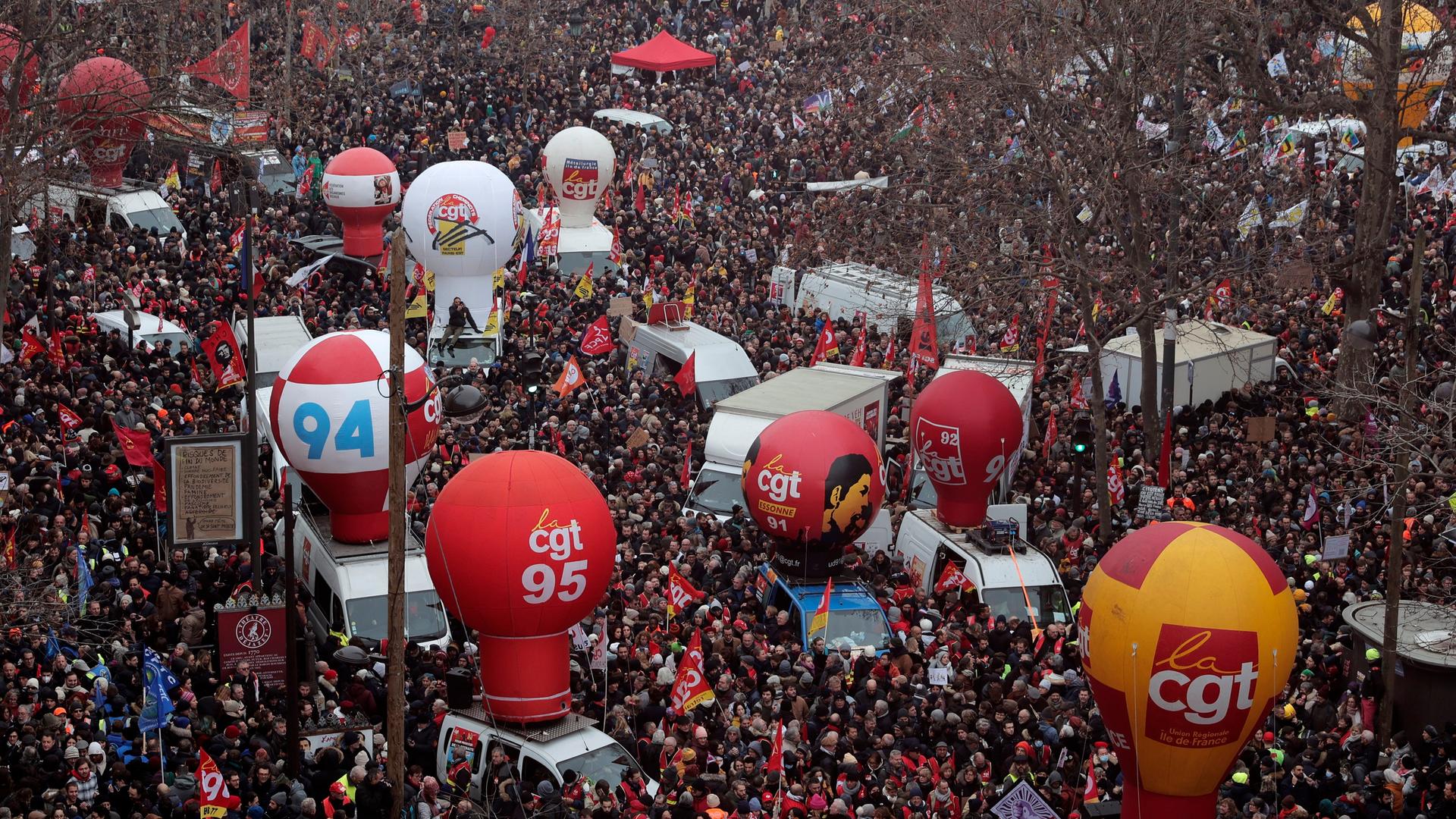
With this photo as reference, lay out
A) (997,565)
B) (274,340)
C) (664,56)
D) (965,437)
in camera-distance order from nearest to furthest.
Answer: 1. (997,565)
2. (965,437)
3. (274,340)
4. (664,56)

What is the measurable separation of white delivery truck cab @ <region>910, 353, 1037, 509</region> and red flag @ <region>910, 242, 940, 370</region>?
0.92 feet

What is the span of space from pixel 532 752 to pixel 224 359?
12.8 metres

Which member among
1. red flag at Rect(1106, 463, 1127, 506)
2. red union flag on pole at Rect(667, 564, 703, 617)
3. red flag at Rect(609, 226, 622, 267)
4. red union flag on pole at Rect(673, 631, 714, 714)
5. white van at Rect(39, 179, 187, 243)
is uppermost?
white van at Rect(39, 179, 187, 243)

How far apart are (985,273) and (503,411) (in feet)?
25.4

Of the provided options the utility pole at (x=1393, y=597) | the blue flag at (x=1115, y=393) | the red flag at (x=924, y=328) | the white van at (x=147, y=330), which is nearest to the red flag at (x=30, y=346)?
the white van at (x=147, y=330)

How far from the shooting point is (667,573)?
21.9 m

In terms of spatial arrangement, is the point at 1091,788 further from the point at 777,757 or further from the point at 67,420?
the point at 67,420

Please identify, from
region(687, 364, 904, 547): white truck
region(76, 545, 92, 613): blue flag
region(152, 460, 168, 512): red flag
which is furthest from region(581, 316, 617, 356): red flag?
region(76, 545, 92, 613): blue flag

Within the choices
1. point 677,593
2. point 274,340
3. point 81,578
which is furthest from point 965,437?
point 274,340

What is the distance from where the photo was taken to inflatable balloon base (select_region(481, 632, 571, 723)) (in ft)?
59.7

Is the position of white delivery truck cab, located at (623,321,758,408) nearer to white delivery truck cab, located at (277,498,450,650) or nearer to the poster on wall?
white delivery truck cab, located at (277,498,450,650)

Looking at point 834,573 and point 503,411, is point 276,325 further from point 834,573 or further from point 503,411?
point 834,573

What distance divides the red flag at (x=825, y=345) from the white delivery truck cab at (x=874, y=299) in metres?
0.96

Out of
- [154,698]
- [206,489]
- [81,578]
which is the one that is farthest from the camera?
[206,489]
